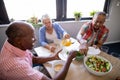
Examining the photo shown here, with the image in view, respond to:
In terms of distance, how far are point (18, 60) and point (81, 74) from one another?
1.95 ft

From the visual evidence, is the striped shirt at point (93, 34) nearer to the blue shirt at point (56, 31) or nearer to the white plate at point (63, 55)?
the blue shirt at point (56, 31)

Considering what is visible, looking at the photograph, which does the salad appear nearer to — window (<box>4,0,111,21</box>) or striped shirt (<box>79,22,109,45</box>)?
striped shirt (<box>79,22,109,45</box>)

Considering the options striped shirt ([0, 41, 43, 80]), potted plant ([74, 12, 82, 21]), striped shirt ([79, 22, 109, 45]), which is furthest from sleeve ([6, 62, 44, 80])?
potted plant ([74, 12, 82, 21])

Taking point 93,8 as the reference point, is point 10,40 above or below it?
below

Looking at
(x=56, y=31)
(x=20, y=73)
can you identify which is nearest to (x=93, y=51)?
(x=56, y=31)

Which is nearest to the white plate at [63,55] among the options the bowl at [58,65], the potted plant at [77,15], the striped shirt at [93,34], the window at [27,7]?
the bowl at [58,65]

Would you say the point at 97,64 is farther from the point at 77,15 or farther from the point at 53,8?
the point at 53,8

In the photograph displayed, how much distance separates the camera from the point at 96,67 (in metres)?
1.10

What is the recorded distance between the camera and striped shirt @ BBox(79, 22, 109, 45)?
6.02ft

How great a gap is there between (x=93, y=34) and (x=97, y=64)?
0.83 m

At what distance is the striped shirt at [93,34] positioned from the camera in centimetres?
183

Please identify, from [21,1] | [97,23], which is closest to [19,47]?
[97,23]

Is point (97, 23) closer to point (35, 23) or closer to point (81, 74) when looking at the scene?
point (81, 74)

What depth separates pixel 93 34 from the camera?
1.87 meters
